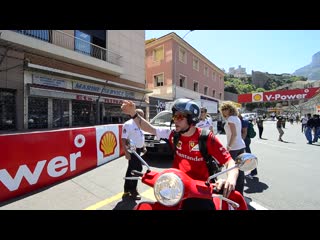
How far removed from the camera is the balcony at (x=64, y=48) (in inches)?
417

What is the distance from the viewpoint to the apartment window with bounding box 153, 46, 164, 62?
83.8ft

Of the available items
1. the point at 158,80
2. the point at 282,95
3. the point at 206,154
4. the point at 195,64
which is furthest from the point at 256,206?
the point at 282,95

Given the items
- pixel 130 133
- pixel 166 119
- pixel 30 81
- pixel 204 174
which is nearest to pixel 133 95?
pixel 30 81

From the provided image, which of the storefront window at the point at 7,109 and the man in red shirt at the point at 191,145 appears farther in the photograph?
the storefront window at the point at 7,109

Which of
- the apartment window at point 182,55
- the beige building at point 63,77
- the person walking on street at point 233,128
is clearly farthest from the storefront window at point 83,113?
the apartment window at point 182,55

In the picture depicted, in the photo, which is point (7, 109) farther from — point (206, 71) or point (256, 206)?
point (206, 71)

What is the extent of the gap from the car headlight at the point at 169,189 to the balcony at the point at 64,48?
11749mm

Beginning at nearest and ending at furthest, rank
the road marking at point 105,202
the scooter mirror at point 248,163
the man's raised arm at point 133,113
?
the scooter mirror at point 248,163 → the man's raised arm at point 133,113 → the road marking at point 105,202

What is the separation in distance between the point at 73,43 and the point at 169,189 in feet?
49.3

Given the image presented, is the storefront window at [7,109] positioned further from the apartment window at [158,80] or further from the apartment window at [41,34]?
the apartment window at [158,80]

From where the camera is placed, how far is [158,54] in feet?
85.4

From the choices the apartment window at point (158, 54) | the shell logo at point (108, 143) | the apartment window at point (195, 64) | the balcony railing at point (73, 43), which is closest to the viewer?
the shell logo at point (108, 143)

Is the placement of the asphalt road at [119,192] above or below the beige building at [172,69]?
below
